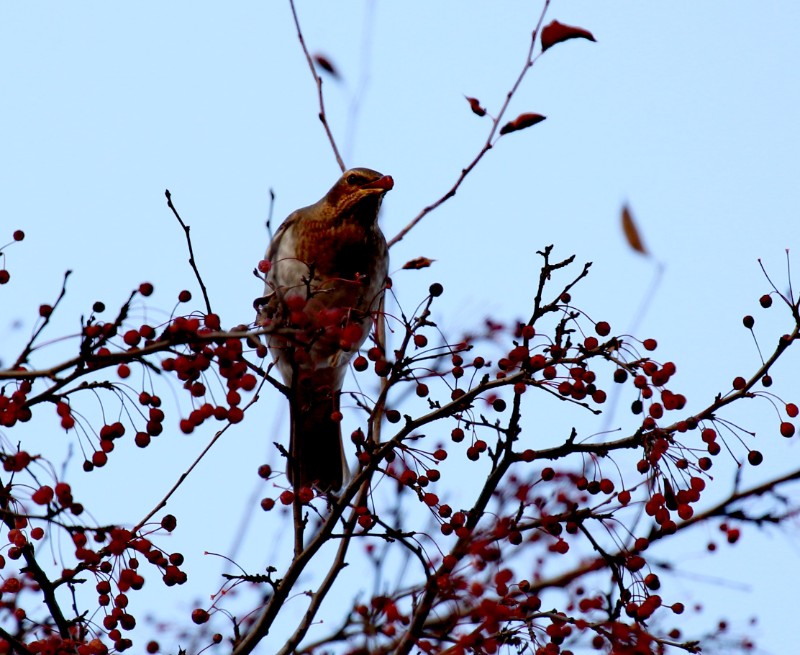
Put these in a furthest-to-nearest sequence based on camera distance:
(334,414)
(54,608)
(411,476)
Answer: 1. (334,414)
2. (411,476)
3. (54,608)

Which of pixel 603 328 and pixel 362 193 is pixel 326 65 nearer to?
pixel 362 193

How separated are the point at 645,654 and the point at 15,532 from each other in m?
1.81

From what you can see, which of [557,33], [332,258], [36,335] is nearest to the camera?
[36,335]

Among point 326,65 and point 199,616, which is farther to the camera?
point 326,65

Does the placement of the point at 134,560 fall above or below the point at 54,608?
above

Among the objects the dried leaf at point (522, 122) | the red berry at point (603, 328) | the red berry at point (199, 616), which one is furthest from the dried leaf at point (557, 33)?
the red berry at point (199, 616)

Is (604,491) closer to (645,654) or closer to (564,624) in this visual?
(564,624)

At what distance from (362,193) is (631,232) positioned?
2390mm

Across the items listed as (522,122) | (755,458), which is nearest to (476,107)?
(522,122)

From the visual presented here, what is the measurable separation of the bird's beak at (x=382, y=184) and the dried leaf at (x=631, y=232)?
216cm

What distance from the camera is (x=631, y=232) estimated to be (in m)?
3.80

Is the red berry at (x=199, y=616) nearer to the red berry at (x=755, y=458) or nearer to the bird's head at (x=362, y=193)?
the red berry at (x=755, y=458)

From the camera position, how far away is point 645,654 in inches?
103

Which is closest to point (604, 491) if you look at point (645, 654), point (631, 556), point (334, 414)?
point (631, 556)
